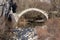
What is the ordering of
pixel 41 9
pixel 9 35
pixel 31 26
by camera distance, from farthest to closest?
pixel 41 9 < pixel 31 26 < pixel 9 35

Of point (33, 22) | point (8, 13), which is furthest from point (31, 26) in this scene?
point (8, 13)

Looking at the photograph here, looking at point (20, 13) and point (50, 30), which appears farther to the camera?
point (20, 13)

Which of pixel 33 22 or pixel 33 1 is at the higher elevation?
pixel 33 1

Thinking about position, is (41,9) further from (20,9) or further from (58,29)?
(58,29)

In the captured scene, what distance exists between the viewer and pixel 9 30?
Answer: 3.98m

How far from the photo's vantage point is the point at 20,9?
4699mm

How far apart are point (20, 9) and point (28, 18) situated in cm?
Answer: 28

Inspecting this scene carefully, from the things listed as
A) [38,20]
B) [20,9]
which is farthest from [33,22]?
[20,9]

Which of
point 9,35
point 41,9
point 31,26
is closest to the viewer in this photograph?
point 9,35

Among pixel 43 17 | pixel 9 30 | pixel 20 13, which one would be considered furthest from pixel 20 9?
pixel 9 30

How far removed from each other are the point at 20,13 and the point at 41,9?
18.3 inches

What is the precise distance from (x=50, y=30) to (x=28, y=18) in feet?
2.64

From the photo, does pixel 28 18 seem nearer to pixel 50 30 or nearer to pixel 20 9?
pixel 20 9

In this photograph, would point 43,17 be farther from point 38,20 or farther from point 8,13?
point 8,13
